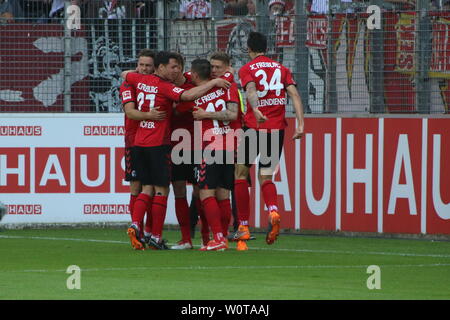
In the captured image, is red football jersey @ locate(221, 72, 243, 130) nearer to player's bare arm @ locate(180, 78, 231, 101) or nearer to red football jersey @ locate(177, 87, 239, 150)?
red football jersey @ locate(177, 87, 239, 150)

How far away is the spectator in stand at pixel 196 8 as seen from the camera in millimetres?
16953

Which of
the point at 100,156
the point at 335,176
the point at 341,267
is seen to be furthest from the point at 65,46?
the point at 341,267

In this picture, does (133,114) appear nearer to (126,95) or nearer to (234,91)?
(126,95)

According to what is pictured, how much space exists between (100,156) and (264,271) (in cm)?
622

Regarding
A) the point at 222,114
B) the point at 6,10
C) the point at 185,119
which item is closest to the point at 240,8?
the point at 6,10

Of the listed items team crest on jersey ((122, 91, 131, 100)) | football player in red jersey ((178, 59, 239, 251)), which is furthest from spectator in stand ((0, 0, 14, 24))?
football player in red jersey ((178, 59, 239, 251))

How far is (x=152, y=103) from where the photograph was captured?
1204 centimetres

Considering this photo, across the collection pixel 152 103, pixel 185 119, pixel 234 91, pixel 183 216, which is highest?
pixel 234 91

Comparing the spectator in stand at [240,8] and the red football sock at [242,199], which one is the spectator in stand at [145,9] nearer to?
the spectator in stand at [240,8]

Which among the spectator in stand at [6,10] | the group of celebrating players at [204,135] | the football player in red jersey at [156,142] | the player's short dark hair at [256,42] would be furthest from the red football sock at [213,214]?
the spectator in stand at [6,10]

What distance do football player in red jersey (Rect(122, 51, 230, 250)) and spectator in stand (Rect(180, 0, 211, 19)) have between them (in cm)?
489

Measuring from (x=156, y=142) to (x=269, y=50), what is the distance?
3.73 m

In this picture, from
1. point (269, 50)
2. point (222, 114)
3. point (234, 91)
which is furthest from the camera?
point (269, 50)

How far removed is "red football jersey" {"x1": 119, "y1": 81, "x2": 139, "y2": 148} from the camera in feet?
40.1
